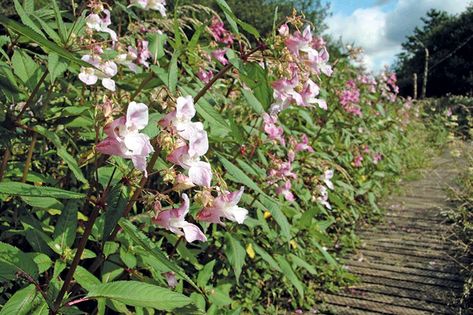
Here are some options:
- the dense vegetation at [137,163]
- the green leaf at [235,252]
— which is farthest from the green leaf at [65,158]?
the green leaf at [235,252]

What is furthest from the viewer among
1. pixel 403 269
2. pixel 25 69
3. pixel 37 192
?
pixel 403 269

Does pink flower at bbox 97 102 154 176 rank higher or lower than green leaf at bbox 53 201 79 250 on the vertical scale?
higher

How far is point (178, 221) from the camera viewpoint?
1169mm

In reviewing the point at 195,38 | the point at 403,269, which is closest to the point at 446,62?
the point at 403,269

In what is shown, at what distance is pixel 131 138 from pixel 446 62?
1140 inches

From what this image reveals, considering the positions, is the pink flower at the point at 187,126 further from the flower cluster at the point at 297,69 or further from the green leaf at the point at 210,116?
the flower cluster at the point at 297,69

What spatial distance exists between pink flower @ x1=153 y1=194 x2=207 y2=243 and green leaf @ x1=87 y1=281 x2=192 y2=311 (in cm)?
13

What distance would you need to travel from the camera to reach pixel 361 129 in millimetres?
4930

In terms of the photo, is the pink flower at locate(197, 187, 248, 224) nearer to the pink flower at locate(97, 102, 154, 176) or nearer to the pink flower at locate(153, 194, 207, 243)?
the pink flower at locate(153, 194, 207, 243)

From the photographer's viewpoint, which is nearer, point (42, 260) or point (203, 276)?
point (42, 260)

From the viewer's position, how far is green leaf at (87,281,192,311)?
1.13 metres

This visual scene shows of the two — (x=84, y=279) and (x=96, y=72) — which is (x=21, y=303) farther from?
(x=96, y=72)

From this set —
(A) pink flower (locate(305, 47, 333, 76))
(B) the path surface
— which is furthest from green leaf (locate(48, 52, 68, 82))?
(B) the path surface

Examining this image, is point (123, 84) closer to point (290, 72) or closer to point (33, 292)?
point (290, 72)
